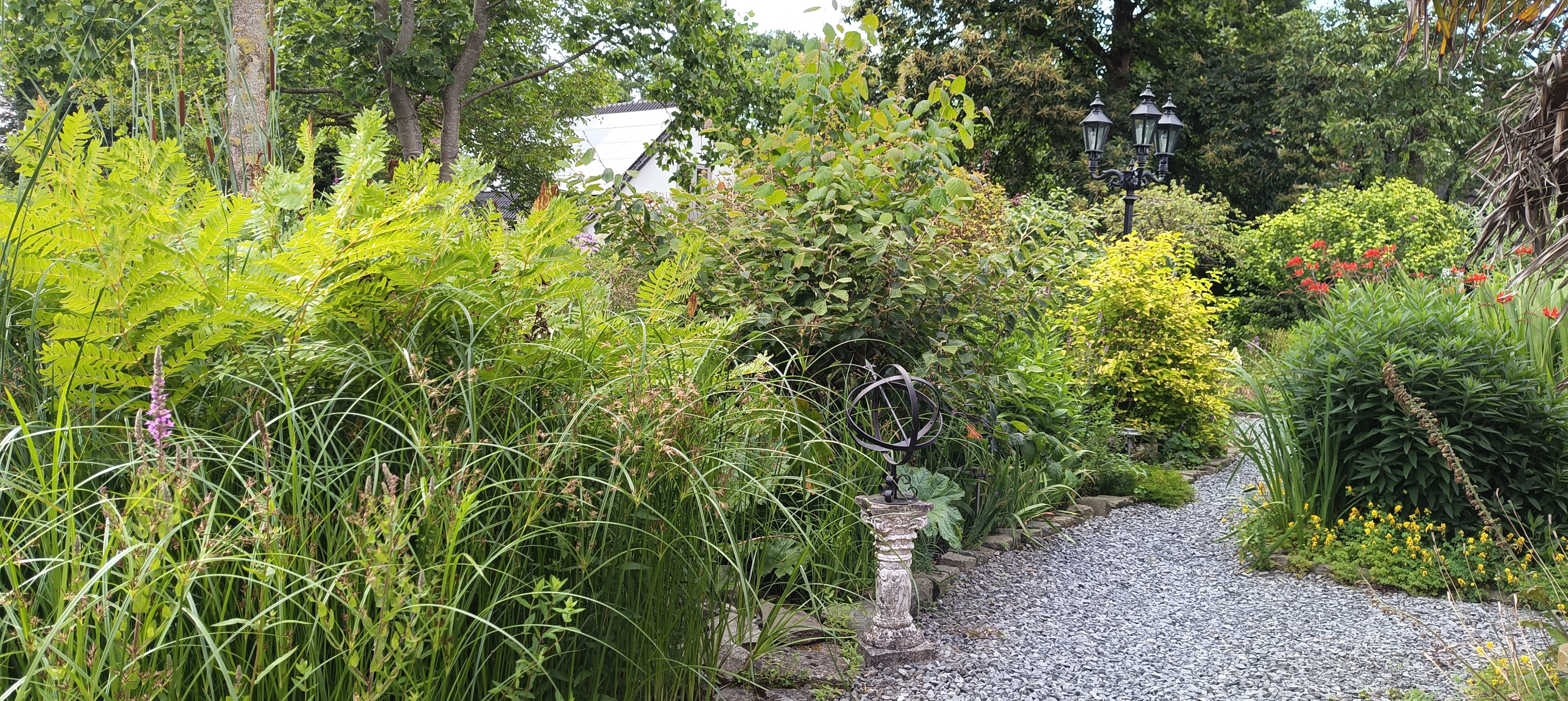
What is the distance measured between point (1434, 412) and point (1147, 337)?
9.40 ft

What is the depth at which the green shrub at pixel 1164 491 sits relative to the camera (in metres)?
6.04

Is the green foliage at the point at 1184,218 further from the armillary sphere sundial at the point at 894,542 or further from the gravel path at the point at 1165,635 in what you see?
the armillary sphere sundial at the point at 894,542

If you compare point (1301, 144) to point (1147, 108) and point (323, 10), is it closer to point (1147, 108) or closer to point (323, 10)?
point (1147, 108)

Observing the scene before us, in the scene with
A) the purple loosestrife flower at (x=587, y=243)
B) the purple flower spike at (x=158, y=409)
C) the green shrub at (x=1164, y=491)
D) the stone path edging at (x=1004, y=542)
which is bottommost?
the green shrub at (x=1164, y=491)

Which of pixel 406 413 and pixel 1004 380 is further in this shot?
pixel 1004 380

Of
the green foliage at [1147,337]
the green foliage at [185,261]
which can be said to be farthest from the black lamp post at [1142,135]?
the green foliage at [185,261]

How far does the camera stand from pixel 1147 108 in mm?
10117

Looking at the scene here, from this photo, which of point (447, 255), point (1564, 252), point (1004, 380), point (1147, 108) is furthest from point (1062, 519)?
point (1147, 108)

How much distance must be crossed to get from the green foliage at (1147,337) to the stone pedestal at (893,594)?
3.99 m

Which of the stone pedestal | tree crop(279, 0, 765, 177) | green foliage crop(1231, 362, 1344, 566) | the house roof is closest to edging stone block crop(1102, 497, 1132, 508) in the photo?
green foliage crop(1231, 362, 1344, 566)

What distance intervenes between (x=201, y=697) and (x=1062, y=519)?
4456mm

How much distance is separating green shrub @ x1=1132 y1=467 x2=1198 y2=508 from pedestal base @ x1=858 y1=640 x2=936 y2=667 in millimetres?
3567

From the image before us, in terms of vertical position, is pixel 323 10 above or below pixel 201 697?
above

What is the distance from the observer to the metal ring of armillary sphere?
2.90 meters
